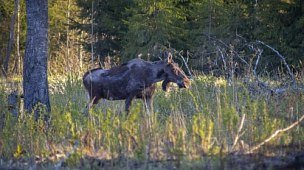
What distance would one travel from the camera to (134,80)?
10891 millimetres

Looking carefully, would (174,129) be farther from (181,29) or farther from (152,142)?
(181,29)

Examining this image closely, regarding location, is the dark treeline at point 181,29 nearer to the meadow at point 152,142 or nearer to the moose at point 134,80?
the moose at point 134,80

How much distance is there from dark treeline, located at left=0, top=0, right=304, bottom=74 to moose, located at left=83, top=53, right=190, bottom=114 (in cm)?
661

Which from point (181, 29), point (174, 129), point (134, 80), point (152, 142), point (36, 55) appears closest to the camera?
point (152, 142)

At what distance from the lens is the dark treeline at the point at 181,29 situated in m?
→ 22.6

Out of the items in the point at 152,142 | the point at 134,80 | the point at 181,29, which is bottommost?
the point at 152,142

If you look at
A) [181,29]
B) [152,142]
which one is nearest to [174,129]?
[152,142]

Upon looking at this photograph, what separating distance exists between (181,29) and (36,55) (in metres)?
21.2

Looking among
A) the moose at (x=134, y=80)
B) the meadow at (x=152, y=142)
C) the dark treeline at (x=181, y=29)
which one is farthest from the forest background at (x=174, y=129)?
the dark treeline at (x=181, y=29)

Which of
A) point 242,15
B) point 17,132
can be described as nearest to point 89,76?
point 17,132

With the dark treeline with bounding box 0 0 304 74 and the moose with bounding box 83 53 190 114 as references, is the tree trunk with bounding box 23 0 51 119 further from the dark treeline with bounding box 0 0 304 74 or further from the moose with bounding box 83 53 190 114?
the dark treeline with bounding box 0 0 304 74

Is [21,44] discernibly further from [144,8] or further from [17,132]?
[17,132]

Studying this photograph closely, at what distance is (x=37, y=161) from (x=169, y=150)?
1.99 metres

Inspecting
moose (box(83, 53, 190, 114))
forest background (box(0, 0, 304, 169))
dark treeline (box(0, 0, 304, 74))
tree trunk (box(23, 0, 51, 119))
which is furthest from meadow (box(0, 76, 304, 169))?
dark treeline (box(0, 0, 304, 74))
